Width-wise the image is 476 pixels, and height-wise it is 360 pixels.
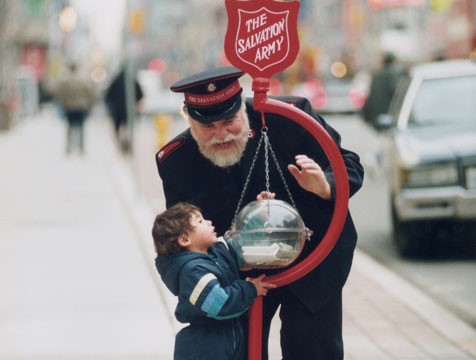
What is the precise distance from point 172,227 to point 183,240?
0.18 ft

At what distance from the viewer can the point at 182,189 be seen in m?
4.52

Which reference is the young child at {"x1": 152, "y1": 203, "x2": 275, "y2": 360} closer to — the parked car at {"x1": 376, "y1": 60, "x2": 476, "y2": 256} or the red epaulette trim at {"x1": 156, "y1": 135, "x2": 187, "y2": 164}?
the red epaulette trim at {"x1": 156, "y1": 135, "x2": 187, "y2": 164}

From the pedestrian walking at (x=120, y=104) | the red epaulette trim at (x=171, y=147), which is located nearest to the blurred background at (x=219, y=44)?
the pedestrian walking at (x=120, y=104)

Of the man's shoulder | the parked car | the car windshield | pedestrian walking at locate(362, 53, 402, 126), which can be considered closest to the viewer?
the man's shoulder

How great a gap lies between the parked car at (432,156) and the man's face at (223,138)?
5872 millimetres

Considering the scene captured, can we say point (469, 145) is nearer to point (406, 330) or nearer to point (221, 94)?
point (406, 330)

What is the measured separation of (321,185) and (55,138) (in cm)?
3103

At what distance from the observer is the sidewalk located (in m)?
6.98

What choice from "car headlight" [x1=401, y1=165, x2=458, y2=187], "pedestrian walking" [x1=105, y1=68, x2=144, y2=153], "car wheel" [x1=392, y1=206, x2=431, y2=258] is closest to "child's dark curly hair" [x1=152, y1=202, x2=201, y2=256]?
"car headlight" [x1=401, y1=165, x2=458, y2=187]

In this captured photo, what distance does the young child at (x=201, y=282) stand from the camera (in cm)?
409

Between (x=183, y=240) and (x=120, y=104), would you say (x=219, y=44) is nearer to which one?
(x=120, y=104)

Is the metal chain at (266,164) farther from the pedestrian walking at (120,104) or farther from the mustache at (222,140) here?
the pedestrian walking at (120,104)

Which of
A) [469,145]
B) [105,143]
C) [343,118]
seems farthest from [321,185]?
[343,118]

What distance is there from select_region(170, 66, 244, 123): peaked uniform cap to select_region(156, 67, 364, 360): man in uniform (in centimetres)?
6
